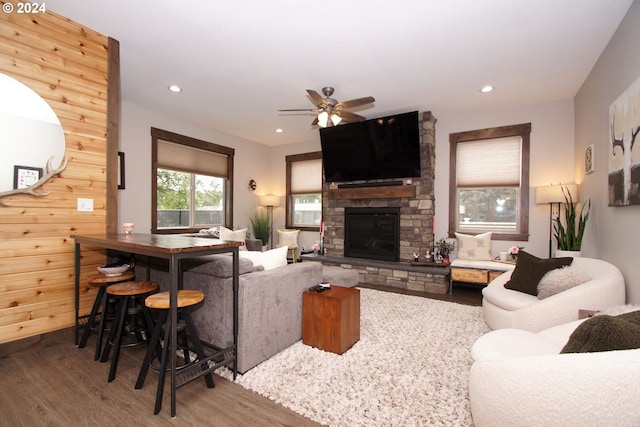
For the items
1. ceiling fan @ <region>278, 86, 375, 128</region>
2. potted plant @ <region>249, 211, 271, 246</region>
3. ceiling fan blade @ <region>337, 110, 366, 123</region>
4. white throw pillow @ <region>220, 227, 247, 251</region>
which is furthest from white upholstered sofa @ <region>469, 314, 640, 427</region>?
potted plant @ <region>249, 211, 271, 246</region>

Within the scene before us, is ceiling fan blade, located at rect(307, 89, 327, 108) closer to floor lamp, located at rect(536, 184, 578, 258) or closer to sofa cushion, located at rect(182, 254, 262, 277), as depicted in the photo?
sofa cushion, located at rect(182, 254, 262, 277)

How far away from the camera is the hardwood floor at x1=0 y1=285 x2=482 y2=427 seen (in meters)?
1.57

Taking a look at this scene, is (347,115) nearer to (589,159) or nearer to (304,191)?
(589,159)

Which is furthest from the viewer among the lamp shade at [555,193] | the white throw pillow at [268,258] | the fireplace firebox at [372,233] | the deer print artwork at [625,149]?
the fireplace firebox at [372,233]

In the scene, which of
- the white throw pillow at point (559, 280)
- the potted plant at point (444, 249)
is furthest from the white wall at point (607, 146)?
the potted plant at point (444, 249)

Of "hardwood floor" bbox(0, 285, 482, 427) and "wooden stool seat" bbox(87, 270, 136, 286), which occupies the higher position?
"wooden stool seat" bbox(87, 270, 136, 286)

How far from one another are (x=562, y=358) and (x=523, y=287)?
1877 mm

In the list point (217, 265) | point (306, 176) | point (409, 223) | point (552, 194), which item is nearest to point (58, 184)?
point (217, 265)

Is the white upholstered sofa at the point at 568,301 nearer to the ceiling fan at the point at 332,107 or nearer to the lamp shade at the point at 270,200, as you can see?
the ceiling fan at the point at 332,107

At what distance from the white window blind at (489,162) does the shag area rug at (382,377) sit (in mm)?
2603

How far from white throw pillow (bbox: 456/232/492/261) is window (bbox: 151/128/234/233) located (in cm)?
451

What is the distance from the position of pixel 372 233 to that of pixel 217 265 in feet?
11.9

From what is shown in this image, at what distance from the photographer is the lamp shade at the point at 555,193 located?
3.78 meters

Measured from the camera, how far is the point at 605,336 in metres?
1.08
